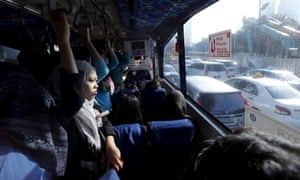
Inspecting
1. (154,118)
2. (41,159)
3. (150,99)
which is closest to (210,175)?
(41,159)

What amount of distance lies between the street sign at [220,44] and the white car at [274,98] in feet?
1.05

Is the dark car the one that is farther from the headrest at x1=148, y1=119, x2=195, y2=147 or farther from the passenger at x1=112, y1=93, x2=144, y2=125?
the passenger at x1=112, y1=93, x2=144, y2=125

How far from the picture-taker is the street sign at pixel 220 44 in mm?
1586

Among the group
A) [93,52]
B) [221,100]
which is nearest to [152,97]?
[221,100]

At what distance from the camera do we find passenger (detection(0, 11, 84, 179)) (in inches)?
22.1

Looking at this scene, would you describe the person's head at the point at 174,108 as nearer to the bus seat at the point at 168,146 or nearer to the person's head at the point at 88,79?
the bus seat at the point at 168,146

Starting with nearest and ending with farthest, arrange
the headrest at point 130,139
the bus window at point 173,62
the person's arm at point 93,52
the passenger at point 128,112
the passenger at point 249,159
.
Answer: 1. the passenger at point 249,159
2. the person's arm at point 93,52
3. the headrest at point 130,139
4. the passenger at point 128,112
5. the bus window at point 173,62

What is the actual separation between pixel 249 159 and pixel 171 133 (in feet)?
3.69

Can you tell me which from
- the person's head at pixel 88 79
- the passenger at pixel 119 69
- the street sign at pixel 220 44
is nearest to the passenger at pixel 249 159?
the person's head at pixel 88 79

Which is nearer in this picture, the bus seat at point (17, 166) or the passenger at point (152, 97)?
the bus seat at point (17, 166)

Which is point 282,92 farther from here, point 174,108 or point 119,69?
point 119,69

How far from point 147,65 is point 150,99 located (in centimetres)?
247

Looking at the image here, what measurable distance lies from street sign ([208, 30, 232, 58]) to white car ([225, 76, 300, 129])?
32 cm

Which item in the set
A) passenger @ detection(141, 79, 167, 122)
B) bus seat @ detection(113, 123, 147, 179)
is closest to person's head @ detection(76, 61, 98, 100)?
bus seat @ detection(113, 123, 147, 179)
